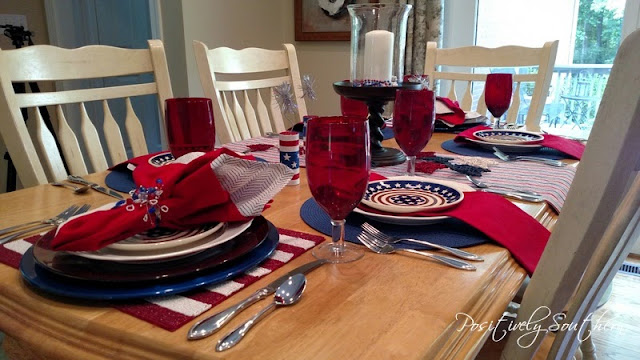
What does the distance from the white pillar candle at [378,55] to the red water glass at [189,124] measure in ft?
1.41

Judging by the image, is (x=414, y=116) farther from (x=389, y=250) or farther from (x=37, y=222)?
(x=37, y=222)

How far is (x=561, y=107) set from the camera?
112 inches

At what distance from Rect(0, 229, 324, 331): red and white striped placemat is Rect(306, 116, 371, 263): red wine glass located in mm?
64

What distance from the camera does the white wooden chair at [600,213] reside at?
410 mm

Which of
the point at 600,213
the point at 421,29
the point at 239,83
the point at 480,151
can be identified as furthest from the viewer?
the point at 421,29

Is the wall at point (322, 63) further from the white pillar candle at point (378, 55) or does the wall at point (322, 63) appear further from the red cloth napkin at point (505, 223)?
the red cloth napkin at point (505, 223)

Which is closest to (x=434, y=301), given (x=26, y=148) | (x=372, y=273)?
(x=372, y=273)

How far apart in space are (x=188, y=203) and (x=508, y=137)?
1.01 m

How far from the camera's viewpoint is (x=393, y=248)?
663mm

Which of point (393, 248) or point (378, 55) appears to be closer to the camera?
point (393, 248)

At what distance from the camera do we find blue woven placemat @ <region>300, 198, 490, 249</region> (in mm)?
690

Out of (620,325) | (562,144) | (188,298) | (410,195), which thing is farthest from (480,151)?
(620,325)

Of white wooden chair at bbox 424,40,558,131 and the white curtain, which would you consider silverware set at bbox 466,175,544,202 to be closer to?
white wooden chair at bbox 424,40,558,131

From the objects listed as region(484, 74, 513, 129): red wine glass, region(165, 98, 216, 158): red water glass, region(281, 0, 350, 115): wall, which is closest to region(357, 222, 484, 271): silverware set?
region(165, 98, 216, 158): red water glass
